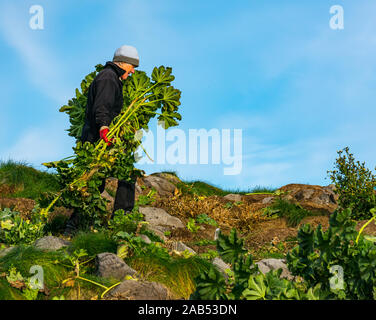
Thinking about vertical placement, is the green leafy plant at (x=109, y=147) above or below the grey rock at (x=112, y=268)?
above

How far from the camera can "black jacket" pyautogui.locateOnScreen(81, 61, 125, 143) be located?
7.00m

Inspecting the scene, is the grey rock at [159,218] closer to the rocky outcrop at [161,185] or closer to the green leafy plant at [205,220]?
the green leafy plant at [205,220]

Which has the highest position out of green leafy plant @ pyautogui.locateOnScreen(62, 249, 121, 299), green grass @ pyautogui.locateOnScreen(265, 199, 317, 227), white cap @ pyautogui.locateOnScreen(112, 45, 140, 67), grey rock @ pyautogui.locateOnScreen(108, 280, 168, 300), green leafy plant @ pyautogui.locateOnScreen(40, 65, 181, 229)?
white cap @ pyautogui.locateOnScreen(112, 45, 140, 67)

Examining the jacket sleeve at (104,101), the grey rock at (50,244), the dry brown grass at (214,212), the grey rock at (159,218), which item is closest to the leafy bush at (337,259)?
the grey rock at (50,244)

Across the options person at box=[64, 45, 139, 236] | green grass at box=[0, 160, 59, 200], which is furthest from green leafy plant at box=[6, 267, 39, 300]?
green grass at box=[0, 160, 59, 200]

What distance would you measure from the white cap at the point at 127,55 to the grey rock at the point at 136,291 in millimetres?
4516

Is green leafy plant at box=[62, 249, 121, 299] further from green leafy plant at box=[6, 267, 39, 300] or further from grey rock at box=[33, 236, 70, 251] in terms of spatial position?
grey rock at box=[33, 236, 70, 251]

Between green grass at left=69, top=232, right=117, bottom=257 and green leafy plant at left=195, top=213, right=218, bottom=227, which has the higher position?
green leafy plant at left=195, top=213, right=218, bottom=227

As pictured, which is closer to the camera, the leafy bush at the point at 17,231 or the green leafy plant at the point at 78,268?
the green leafy plant at the point at 78,268

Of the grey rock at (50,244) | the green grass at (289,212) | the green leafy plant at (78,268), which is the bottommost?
the green leafy plant at (78,268)

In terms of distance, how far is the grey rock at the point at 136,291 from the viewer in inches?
155

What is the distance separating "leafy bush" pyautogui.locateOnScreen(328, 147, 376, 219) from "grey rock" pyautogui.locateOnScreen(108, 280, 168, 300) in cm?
669

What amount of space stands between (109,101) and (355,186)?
6.04 metres

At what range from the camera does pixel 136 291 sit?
398 centimetres
